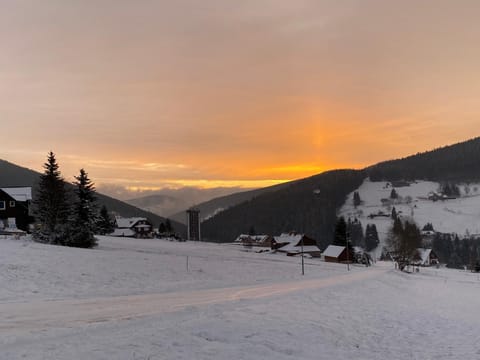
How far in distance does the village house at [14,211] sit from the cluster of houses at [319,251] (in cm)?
4680

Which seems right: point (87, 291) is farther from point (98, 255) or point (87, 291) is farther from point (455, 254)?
point (455, 254)

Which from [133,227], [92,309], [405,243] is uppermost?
[133,227]

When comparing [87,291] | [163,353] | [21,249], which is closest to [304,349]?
[163,353]

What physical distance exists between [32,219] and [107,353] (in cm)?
6738

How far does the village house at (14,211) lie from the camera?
69000 millimetres

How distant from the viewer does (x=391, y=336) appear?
61.1 ft

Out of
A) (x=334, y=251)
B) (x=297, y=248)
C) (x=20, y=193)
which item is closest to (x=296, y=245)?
(x=297, y=248)

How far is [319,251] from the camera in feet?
425

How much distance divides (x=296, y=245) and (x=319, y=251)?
531 inches

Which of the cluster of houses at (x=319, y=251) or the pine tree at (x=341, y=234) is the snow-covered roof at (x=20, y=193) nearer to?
the cluster of houses at (x=319, y=251)

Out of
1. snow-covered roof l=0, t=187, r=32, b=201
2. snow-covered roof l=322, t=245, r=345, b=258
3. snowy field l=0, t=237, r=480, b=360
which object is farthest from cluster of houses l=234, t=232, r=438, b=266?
snowy field l=0, t=237, r=480, b=360

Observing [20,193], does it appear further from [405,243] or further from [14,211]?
[405,243]

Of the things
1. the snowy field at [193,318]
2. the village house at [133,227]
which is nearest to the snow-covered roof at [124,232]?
the village house at [133,227]

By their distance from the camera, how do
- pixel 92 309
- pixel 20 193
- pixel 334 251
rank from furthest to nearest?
pixel 334 251 < pixel 20 193 < pixel 92 309
